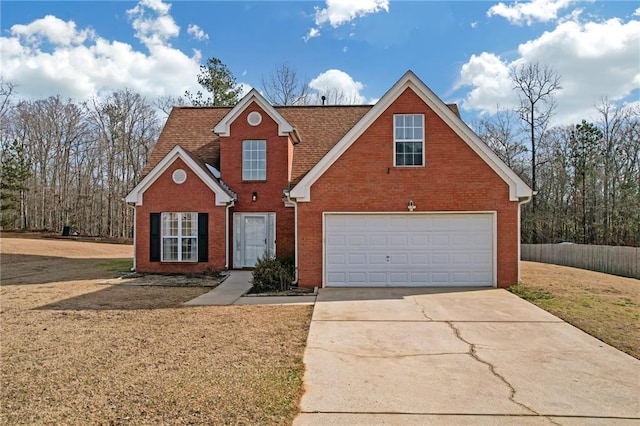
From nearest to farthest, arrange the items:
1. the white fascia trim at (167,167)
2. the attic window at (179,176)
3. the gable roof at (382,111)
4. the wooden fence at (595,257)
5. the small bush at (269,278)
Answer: the small bush at (269,278) < the gable roof at (382,111) < the white fascia trim at (167,167) < the attic window at (179,176) < the wooden fence at (595,257)

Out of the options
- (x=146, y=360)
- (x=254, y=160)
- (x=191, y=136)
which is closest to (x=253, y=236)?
(x=254, y=160)

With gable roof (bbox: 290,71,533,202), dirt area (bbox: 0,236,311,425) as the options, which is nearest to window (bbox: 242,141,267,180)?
gable roof (bbox: 290,71,533,202)

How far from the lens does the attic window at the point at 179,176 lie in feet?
53.1

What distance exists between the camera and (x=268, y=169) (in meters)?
17.3

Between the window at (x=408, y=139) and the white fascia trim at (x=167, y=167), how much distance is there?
265 inches

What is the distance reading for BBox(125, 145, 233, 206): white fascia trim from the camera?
16062mm

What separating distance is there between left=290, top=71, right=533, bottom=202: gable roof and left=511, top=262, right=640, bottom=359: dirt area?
9.58ft

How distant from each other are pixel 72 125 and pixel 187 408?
158 ft

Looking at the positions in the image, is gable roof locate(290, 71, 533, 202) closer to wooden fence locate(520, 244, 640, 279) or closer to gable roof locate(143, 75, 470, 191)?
gable roof locate(143, 75, 470, 191)

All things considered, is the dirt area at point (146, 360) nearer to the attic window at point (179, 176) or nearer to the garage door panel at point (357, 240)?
the garage door panel at point (357, 240)

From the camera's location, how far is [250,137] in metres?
17.2

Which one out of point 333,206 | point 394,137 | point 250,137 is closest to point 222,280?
point 333,206

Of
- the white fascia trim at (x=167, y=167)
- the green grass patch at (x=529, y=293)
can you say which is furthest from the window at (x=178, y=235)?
the green grass patch at (x=529, y=293)

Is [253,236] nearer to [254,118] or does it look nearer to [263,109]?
[254,118]
